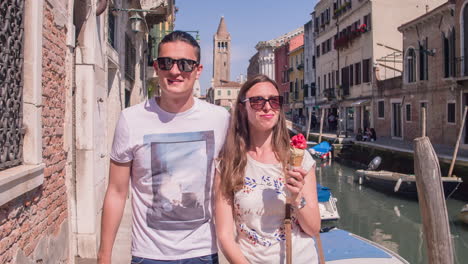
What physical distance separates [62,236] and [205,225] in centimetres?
260

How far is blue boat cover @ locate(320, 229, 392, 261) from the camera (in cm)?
557

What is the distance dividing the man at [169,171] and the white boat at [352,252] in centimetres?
365

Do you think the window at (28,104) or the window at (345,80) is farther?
the window at (345,80)

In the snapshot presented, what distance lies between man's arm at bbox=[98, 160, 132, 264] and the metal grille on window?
106 cm

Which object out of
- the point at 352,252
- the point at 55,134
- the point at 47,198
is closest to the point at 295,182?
the point at 47,198

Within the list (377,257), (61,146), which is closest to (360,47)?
(377,257)

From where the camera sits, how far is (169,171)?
214 cm

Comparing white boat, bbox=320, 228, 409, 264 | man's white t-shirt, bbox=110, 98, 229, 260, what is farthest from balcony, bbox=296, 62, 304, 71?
man's white t-shirt, bbox=110, 98, 229, 260

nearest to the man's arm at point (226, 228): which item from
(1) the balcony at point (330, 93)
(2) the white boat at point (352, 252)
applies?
(2) the white boat at point (352, 252)

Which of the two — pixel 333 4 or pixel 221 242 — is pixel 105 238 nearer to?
pixel 221 242

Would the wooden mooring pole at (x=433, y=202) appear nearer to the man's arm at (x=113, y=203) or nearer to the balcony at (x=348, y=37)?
the man's arm at (x=113, y=203)

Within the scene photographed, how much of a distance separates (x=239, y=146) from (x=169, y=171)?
369mm

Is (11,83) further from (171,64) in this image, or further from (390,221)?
(390,221)

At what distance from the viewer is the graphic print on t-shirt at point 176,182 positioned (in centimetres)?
214
